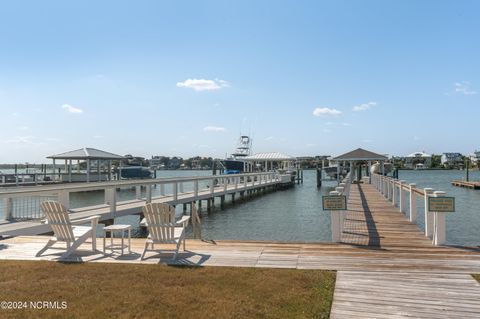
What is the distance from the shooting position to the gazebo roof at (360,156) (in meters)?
32.2

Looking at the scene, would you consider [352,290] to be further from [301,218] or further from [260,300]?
[301,218]

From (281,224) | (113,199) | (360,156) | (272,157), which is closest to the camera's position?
(113,199)

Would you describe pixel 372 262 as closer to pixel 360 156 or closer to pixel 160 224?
pixel 160 224

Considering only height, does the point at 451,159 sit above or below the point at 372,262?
above

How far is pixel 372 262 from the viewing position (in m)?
6.66

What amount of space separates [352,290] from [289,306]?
A: 1022mm

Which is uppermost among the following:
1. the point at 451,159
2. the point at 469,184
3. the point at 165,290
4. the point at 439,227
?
the point at 451,159

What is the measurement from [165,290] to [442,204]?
17.6ft

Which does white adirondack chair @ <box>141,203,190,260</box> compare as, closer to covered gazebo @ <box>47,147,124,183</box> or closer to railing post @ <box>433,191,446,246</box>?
railing post @ <box>433,191,446,246</box>

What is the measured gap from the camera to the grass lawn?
4516 mm

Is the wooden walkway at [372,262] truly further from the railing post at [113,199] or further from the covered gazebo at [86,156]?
the covered gazebo at [86,156]

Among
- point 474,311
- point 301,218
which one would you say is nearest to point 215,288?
point 474,311

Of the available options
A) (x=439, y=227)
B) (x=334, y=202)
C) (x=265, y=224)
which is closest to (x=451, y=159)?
(x=265, y=224)

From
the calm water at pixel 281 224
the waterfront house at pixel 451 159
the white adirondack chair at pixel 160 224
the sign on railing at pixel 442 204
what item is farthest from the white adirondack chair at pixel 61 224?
the waterfront house at pixel 451 159
